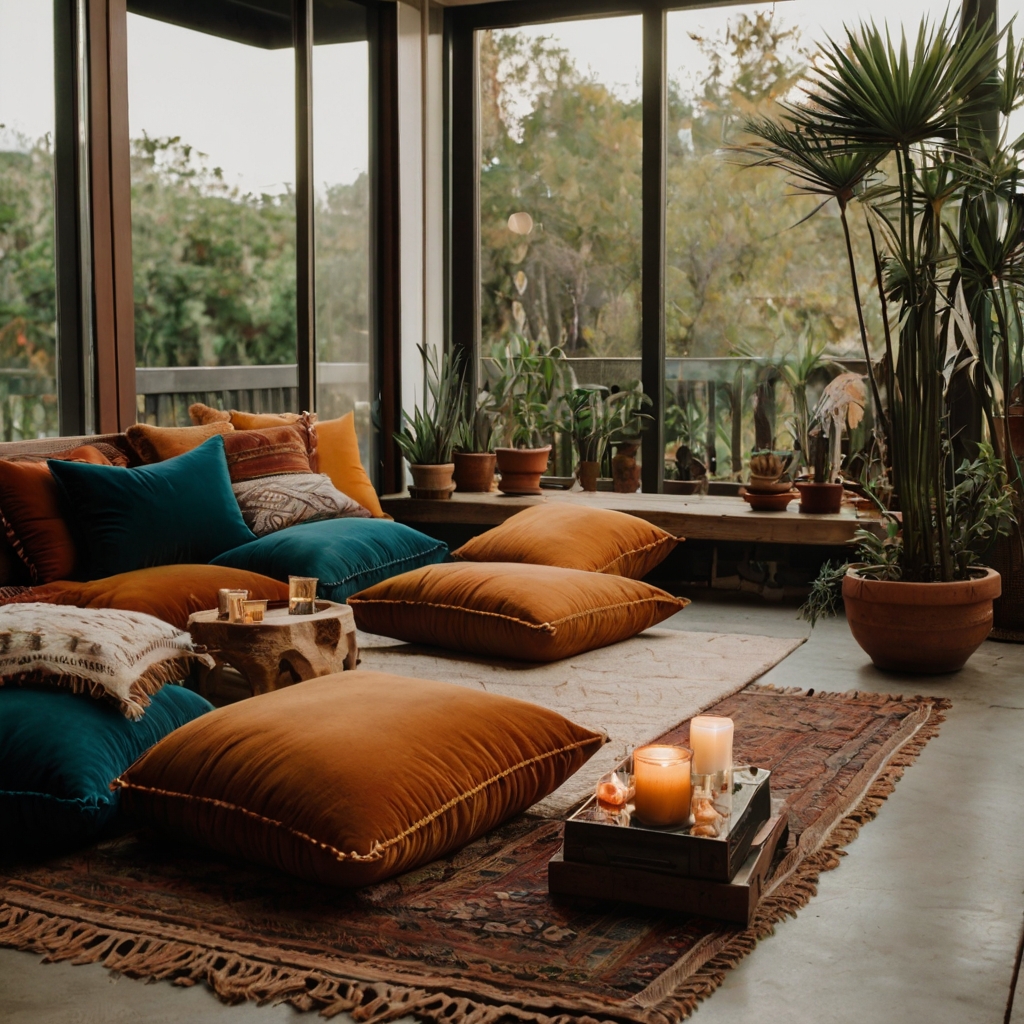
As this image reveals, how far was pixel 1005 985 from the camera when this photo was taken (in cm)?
197

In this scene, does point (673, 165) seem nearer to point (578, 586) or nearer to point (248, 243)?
point (248, 243)

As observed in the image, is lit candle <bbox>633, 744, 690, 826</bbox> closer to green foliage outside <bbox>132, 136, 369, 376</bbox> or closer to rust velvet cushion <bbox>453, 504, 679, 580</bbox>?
rust velvet cushion <bbox>453, 504, 679, 580</bbox>

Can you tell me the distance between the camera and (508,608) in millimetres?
3961

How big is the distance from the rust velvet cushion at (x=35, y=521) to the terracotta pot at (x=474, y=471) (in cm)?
243

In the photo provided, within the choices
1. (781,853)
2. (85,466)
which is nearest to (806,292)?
(85,466)

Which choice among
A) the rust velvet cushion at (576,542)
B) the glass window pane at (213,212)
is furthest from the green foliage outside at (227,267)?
the rust velvet cushion at (576,542)

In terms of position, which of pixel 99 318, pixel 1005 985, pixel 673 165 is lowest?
pixel 1005 985

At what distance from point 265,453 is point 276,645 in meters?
1.61

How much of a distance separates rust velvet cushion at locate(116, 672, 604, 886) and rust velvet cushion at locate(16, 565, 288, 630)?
1183mm

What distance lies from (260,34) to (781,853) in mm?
4204

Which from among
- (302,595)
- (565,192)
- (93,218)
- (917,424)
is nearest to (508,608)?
(302,595)

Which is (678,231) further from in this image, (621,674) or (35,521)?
(35,521)

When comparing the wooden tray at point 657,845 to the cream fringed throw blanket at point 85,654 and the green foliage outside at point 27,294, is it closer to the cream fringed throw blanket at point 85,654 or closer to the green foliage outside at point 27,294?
the cream fringed throw blanket at point 85,654

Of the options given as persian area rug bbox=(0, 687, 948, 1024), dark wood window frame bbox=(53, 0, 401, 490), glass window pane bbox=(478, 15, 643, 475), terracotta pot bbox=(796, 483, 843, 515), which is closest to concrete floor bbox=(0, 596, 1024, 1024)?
persian area rug bbox=(0, 687, 948, 1024)
